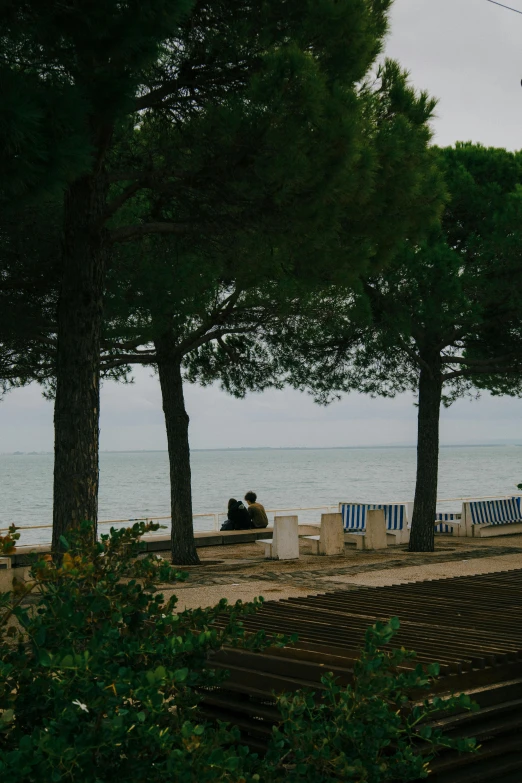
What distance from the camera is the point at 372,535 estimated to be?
16.6 m

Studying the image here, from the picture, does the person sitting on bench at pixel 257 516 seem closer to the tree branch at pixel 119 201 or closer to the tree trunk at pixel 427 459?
the tree trunk at pixel 427 459

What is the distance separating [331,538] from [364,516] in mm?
2306

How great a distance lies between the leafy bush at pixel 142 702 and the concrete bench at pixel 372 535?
43.5ft

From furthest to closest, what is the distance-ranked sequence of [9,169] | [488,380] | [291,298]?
[488,380], [291,298], [9,169]

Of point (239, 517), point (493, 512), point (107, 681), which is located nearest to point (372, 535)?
point (239, 517)

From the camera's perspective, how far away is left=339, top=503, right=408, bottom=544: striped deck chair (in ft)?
57.4

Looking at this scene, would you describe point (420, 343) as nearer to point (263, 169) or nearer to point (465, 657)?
point (263, 169)

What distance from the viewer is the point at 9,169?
19.0 feet

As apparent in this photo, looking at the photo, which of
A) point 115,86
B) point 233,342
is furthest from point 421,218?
point 233,342

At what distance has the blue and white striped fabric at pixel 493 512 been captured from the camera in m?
18.3

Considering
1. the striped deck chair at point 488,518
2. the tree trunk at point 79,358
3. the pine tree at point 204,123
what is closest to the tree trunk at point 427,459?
the striped deck chair at point 488,518

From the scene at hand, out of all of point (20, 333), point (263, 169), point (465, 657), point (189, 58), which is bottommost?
point (465, 657)

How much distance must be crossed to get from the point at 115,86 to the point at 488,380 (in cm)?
1324

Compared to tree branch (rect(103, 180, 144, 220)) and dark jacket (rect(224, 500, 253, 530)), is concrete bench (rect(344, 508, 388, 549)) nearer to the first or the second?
dark jacket (rect(224, 500, 253, 530))
